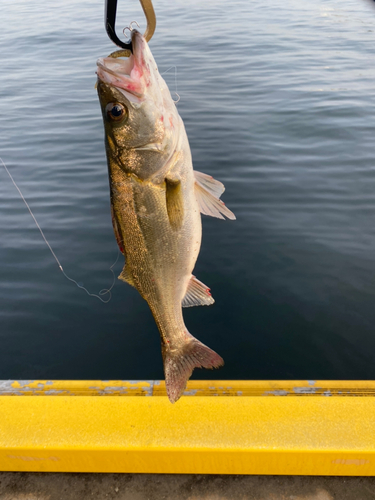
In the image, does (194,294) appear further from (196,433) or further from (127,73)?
(127,73)

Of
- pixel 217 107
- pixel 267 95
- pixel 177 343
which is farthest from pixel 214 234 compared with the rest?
pixel 267 95

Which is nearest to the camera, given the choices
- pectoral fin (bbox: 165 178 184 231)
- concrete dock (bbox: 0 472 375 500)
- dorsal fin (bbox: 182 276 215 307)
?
pectoral fin (bbox: 165 178 184 231)

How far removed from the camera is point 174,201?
7.38 ft

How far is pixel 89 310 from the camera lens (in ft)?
18.0

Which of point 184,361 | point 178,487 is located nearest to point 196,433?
point 178,487

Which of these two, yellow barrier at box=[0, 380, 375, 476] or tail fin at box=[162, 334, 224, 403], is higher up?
tail fin at box=[162, 334, 224, 403]

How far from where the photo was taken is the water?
16.0 ft

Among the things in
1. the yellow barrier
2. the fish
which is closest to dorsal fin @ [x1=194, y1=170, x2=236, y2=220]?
the fish

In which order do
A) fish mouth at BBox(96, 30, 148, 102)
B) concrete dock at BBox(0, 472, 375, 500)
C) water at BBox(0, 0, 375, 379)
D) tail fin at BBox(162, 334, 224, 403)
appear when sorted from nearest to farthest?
fish mouth at BBox(96, 30, 148, 102) < tail fin at BBox(162, 334, 224, 403) < concrete dock at BBox(0, 472, 375, 500) < water at BBox(0, 0, 375, 379)

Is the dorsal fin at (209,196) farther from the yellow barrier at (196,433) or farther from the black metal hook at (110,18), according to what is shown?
the yellow barrier at (196,433)

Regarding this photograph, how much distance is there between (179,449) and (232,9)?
3118 cm

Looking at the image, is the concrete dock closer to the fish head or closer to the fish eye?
the fish head

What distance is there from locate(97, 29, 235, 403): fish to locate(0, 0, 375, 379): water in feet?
7.91

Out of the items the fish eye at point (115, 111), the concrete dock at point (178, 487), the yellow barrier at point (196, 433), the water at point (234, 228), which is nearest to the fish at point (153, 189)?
the fish eye at point (115, 111)
